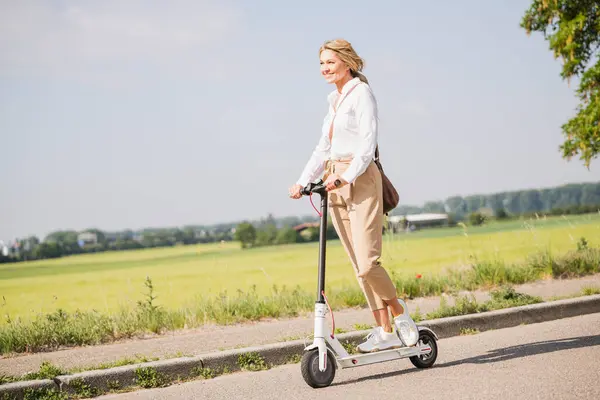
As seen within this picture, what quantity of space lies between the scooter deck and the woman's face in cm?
203

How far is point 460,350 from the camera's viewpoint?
6617 mm

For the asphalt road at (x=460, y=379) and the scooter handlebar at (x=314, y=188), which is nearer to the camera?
the asphalt road at (x=460, y=379)

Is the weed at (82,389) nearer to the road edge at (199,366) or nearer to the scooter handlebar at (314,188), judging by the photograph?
the road edge at (199,366)

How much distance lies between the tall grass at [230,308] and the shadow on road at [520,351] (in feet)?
4.66

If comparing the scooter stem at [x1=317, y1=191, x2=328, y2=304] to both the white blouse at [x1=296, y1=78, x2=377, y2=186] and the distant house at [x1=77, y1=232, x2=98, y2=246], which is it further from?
the distant house at [x1=77, y1=232, x2=98, y2=246]

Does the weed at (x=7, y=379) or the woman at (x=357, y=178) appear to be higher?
the woman at (x=357, y=178)

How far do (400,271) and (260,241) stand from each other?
4892 cm

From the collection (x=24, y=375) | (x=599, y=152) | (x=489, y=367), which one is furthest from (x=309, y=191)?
(x=599, y=152)

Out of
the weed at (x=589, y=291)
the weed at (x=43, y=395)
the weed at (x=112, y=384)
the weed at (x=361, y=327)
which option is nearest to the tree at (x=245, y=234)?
the weed at (x=589, y=291)

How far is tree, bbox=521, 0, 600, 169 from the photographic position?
1497 cm

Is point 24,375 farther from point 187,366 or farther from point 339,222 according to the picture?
point 339,222

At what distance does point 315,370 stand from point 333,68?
7.15 ft

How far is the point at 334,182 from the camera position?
514 cm

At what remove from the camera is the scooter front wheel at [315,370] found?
5.13 metres
